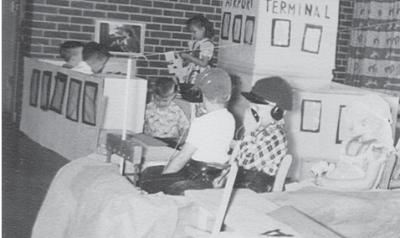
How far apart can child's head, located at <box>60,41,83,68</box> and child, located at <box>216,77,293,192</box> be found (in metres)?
2.93

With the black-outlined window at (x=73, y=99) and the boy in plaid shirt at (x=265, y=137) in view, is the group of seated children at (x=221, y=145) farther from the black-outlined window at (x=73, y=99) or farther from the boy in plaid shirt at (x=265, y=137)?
the black-outlined window at (x=73, y=99)

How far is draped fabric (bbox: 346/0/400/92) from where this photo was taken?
7.13 metres

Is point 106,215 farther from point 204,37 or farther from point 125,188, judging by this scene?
point 204,37

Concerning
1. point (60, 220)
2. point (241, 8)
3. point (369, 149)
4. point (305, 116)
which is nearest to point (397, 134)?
point (305, 116)

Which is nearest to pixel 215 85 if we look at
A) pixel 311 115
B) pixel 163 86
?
pixel 163 86

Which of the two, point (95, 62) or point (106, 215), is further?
point (95, 62)

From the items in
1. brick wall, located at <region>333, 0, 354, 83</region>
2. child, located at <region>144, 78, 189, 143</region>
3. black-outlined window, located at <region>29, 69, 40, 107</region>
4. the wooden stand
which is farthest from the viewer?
brick wall, located at <region>333, 0, 354, 83</region>

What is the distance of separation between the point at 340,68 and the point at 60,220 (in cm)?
548

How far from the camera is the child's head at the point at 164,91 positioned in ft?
16.0

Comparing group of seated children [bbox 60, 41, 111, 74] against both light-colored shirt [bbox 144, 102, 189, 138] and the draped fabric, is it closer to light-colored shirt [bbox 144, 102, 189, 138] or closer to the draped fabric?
light-colored shirt [bbox 144, 102, 189, 138]

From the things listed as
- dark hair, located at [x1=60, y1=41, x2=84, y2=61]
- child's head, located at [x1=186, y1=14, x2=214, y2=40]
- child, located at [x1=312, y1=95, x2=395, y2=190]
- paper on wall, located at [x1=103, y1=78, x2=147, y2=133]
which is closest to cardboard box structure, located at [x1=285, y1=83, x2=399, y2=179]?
paper on wall, located at [x1=103, y1=78, x2=147, y2=133]

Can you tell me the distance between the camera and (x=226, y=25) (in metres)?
5.85

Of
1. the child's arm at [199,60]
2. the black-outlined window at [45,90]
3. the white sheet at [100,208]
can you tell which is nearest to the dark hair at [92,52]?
the black-outlined window at [45,90]

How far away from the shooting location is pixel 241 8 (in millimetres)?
5582
